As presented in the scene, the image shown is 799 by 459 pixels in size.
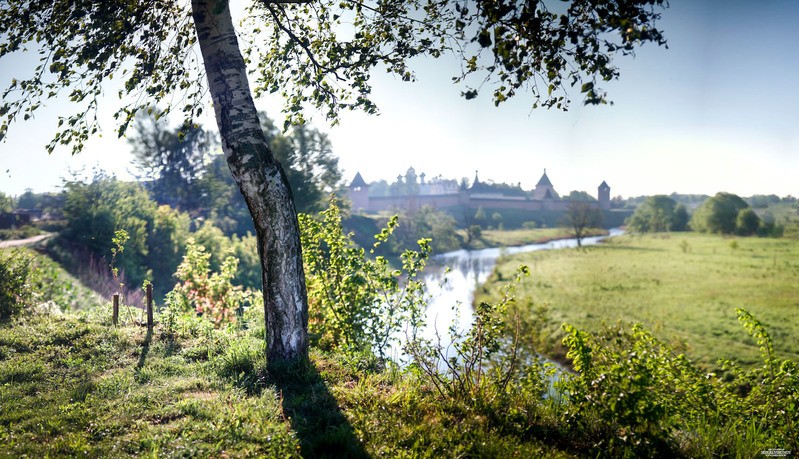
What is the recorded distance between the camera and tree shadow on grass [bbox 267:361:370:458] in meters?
3.06

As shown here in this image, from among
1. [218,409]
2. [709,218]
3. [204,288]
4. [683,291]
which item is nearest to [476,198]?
[709,218]

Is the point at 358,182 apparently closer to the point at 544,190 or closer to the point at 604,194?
the point at 544,190

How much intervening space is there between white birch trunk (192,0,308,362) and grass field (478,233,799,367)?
1144 cm

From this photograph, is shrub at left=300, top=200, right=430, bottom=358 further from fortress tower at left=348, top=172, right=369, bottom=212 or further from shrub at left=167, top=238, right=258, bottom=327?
fortress tower at left=348, top=172, right=369, bottom=212

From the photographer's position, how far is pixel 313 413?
367 cm

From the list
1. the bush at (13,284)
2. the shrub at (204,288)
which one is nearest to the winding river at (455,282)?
the shrub at (204,288)

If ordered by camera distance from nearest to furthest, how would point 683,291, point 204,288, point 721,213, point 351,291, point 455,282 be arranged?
1. point 351,291
2. point 204,288
3. point 683,291
4. point 455,282
5. point 721,213

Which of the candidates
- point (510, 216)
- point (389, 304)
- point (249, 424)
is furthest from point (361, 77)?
point (510, 216)

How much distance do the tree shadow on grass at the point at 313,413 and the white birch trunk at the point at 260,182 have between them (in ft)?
0.91

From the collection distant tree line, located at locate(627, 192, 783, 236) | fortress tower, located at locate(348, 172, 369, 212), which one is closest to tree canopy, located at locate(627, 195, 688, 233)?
distant tree line, located at locate(627, 192, 783, 236)

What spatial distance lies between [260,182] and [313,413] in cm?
238

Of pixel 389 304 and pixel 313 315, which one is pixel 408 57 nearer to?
pixel 389 304

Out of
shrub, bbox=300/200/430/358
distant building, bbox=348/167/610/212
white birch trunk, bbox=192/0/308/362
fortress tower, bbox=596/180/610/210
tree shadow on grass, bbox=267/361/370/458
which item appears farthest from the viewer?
fortress tower, bbox=596/180/610/210

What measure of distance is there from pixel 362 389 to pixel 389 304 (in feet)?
7.65
